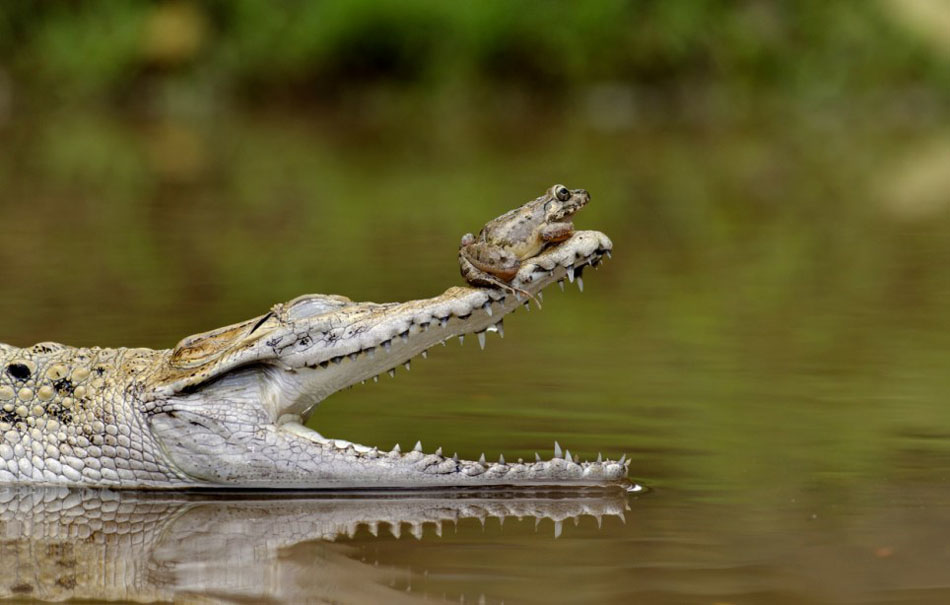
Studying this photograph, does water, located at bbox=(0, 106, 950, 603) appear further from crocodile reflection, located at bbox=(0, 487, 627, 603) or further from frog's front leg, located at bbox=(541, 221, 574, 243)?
frog's front leg, located at bbox=(541, 221, 574, 243)

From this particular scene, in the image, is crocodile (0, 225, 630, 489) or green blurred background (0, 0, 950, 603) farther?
green blurred background (0, 0, 950, 603)

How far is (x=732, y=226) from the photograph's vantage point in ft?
41.2

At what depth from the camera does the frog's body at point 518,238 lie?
469 centimetres

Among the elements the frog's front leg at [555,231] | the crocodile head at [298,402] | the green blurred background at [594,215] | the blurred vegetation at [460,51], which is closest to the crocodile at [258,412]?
the crocodile head at [298,402]

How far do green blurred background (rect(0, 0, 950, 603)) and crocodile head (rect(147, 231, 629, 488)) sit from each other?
20.5 inches

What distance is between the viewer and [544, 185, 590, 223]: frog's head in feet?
15.4

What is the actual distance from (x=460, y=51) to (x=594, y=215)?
1469 cm

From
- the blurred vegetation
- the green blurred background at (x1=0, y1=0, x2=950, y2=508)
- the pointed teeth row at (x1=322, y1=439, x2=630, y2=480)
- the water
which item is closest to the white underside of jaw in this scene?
the pointed teeth row at (x1=322, y1=439, x2=630, y2=480)

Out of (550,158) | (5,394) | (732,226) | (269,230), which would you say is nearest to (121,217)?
(269,230)

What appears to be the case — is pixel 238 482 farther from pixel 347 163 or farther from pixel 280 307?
pixel 347 163

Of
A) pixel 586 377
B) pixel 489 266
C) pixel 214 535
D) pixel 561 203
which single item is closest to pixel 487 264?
pixel 489 266

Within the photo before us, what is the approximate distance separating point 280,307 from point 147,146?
620 inches

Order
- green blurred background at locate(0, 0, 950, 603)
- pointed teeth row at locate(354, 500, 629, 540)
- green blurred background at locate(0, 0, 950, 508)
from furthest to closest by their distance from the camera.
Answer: green blurred background at locate(0, 0, 950, 508) → green blurred background at locate(0, 0, 950, 603) → pointed teeth row at locate(354, 500, 629, 540)

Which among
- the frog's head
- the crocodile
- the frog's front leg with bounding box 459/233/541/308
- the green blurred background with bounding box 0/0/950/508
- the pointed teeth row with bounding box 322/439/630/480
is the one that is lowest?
the pointed teeth row with bounding box 322/439/630/480
